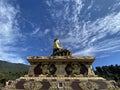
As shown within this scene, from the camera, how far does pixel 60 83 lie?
62.0 ft

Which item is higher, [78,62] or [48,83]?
[78,62]

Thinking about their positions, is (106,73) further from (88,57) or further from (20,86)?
(20,86)

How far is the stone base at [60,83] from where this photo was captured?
60.0 ft

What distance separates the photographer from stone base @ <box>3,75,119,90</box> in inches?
720

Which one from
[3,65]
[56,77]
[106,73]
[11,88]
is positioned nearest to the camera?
[11,88]

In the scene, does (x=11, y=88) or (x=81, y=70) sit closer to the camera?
(x=11, y=88)

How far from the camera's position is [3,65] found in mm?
135875

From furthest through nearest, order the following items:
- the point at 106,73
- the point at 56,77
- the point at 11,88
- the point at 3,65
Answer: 1. the point at 3,65
2. the point at 106,73
3. the point at 56,77
4. the point at 11,88

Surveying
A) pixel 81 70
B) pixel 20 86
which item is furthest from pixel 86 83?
pixel 20 86

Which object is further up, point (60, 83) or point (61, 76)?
point (61, 76)

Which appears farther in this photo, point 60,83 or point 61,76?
point 61,76

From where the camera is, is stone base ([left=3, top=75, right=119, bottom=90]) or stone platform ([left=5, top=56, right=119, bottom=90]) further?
stone platform ([left=5, top=56, right=119, bottom=90])

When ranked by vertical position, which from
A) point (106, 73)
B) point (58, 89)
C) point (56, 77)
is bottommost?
point (58, 89)

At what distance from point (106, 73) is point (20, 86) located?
169 feet
